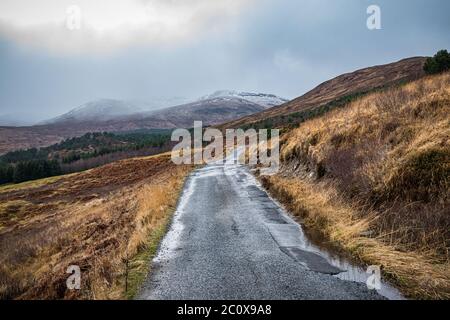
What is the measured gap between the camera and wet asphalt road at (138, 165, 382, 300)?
6688 mm

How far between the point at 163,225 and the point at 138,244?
8.19 ft

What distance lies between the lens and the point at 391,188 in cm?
1040

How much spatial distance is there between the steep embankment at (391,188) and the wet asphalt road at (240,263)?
3.74ft

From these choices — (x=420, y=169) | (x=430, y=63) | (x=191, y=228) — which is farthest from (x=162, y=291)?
(x=430, y=63)

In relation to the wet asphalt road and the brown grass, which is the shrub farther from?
the wet asphalt road

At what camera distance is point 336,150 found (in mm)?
16078

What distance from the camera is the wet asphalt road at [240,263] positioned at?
6688 mm

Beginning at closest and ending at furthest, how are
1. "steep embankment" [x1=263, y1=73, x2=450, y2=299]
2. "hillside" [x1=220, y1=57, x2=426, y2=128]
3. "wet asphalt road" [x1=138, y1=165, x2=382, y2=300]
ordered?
"wet asphalt road" [x1=138, y1=165, x2=382, y2=300], "steep embankment" [x1=263, y1=73, x2=450, y2=299], "hillside" [x1=220, y1=57, x2=426, y2=128]

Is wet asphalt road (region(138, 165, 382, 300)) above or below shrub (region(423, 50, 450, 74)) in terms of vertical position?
below

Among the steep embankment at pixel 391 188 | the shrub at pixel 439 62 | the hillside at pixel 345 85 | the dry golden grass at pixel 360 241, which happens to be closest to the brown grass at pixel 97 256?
the dry golden grass at pixel 360 241

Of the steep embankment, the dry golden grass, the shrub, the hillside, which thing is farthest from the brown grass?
the hillside

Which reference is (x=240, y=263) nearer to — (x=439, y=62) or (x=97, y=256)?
(x=97, y=256)

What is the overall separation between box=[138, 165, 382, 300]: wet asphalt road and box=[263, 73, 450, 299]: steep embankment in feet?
3.74
